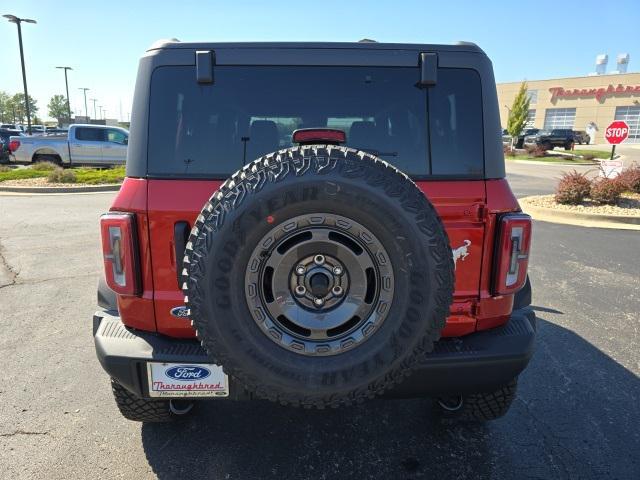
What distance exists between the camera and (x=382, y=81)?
7.21 ft

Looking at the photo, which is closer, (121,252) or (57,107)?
(121,252)

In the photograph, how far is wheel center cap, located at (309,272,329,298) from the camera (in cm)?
184

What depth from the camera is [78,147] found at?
1664cm

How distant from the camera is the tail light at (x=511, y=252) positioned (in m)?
2.14

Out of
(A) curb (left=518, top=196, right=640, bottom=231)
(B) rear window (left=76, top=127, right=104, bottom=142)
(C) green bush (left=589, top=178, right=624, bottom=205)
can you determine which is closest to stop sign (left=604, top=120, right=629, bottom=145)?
(C) green bush (left=589, top=178, right=624, bottom=205)

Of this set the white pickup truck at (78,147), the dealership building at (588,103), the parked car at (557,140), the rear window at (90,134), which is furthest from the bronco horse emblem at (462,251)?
the dealership building at (588,103)

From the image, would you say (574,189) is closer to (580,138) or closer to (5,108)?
(580,138)

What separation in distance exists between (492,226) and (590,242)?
6476 mm

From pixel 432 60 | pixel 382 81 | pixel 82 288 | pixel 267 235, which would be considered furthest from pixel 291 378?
pixel 82 288

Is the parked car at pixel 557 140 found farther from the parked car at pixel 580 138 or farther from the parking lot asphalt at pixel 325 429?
the parking lot asphalt at pixel 325 429

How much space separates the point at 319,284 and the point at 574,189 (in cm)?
1017

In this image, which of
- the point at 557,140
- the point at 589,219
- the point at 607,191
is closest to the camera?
the point at 589,219

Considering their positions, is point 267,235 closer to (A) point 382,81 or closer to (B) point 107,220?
(B) point 107,220

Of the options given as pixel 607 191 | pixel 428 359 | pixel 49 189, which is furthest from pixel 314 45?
pixel 49 189
